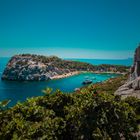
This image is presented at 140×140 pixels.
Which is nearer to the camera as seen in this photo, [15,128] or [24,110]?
[15,128]

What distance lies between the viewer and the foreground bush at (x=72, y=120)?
1933 cm

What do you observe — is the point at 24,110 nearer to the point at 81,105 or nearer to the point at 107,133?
the point at 81,105

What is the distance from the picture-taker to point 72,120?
20.9 metres

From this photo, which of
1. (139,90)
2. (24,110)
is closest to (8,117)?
(24,110)

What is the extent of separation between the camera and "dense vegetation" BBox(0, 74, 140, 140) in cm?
1934


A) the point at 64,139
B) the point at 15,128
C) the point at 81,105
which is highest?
the point at 81,105

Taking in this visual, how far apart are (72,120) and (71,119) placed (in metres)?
0.23

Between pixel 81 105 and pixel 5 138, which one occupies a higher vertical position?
pixel 81 105

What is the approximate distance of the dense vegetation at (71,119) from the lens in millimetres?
19344

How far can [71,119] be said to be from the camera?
832 inches

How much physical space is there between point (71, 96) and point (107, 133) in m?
5.19

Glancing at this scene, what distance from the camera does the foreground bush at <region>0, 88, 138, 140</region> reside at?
63.4ft

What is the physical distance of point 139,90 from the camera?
135ft

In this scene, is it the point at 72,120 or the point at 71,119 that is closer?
the point at 72,120
